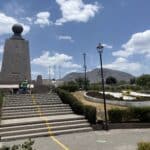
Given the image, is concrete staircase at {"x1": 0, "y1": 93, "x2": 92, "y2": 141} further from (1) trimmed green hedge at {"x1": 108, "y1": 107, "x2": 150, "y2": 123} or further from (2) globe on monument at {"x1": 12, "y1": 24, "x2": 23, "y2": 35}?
(2) globe on monument at {"x1": 12, "y1": 24, "x2": 23, "y2": 35}

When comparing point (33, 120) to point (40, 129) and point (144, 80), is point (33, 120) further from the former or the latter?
point (144, 80)

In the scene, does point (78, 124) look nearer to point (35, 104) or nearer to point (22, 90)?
point (35, 104)

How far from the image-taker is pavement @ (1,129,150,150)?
46.4ft

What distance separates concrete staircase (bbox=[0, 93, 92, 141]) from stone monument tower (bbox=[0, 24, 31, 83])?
20471 mm

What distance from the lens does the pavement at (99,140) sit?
14152 mm

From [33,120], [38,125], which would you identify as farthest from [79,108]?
[38,125]

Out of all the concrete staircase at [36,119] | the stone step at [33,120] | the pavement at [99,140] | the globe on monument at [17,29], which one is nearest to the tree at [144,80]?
the globe on monument at [17,29]

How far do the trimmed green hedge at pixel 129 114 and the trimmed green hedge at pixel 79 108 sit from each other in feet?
4.00

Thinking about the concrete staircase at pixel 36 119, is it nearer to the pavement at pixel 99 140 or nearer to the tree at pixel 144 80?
the pavement at pixel 99 140

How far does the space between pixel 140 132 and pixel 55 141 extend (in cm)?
540

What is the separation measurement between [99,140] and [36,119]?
5.55 m

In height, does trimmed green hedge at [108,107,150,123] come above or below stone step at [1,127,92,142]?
above

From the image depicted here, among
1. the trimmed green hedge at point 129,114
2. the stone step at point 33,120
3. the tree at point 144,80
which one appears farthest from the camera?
the tree at point 144,80

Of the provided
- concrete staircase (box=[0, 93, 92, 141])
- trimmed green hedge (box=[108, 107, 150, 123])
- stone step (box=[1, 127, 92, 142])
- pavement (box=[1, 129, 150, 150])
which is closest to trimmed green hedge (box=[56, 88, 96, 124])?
concrete staircase (box=[0, 93, 92, 141])
